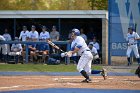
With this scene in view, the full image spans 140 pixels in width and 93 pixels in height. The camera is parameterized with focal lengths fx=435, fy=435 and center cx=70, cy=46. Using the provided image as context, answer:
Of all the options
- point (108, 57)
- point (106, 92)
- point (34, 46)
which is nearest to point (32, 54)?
point (34, 46)

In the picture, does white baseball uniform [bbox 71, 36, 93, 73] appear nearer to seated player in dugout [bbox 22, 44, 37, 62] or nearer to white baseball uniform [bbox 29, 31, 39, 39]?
seated player in dugout [bbox 22, 44, 37, 62]

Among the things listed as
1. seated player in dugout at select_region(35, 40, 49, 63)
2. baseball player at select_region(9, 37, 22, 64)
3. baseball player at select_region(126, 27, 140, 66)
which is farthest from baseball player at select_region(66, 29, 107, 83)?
baseball player at select_region(9, 37, 22, 64)

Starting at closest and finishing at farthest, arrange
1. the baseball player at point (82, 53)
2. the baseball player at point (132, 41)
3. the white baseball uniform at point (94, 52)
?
the baseball player at point (82, 53) < the baseball player at point (132, 41) < the white baseball uniform at point (94, 52)

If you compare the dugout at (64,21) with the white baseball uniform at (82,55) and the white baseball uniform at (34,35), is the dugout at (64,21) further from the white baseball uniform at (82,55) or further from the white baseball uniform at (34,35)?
the white baseball uniform at (82,55)

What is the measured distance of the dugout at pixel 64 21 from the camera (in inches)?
935

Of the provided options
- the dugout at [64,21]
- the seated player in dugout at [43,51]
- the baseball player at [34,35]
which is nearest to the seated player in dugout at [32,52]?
the seated player in dugout at [43,51]

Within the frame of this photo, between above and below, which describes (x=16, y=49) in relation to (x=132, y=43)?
below

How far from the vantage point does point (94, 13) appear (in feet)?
77.6

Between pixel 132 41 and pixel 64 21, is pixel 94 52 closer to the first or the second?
pixel 132 41

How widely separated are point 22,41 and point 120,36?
511 centimetres

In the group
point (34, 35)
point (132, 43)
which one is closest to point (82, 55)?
point (132, 43)

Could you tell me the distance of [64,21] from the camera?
26.3 m

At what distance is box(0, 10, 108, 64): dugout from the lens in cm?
2375

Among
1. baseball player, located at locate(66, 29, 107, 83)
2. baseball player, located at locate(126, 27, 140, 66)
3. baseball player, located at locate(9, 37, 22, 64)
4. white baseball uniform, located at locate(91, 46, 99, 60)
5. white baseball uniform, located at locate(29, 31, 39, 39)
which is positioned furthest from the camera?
white baseball uniform, located at locate(29, 31, 39, 39)
